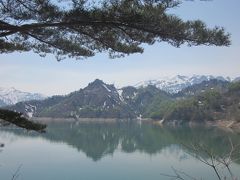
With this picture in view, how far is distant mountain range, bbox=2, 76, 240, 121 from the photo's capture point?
4336 inches

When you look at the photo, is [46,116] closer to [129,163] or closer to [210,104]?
[210,104]

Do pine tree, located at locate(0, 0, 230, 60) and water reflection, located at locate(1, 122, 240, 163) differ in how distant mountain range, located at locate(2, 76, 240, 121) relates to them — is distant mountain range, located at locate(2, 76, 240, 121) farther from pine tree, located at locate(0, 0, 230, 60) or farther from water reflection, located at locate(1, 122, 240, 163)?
pine tree, located at locate(0, 0, 230, 60)

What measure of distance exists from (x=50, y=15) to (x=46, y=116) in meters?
163

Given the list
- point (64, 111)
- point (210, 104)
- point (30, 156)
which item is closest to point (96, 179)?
point (30, 156)

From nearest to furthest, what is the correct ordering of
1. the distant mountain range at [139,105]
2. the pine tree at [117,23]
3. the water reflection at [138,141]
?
the pine tree at [117,23] → the water reflection at [138,141] → the distant mountain range at [139,105]

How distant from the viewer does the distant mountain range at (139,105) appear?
361 feet

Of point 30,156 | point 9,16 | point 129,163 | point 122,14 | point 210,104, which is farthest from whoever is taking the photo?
point 210,104

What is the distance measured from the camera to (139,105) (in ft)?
626

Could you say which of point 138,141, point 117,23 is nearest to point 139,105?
point 138,141

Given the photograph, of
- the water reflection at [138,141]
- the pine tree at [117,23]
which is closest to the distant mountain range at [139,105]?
the water reflection at [138,141]

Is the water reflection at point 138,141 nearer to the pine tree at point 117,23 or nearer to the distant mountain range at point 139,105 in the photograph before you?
the pine tree at point 117,23

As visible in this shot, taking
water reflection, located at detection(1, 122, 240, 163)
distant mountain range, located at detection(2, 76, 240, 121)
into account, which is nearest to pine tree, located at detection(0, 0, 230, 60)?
water reflection, located at detection(1, 122, 240, 163)

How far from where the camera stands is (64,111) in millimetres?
166250

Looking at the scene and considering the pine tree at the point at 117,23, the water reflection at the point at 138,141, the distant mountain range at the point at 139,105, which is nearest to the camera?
the pine tree at the point at 117,23
